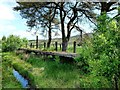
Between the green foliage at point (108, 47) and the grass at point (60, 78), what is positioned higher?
the green foliage at point (108, 47)

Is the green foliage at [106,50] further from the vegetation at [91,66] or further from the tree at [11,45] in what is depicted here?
the tree at [11,45]

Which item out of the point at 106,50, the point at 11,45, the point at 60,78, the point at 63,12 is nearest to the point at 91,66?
the point at 106,50

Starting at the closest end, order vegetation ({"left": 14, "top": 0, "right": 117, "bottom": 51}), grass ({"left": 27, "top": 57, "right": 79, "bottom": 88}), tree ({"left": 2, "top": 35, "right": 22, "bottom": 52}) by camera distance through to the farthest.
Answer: grass ({"left": 27, "top": 57, "right": 79, "bottom": 88}), vegetation ({"left": 14, "top": 0, "right": 117, "bottom": 51}), tree ({"left": 2, "top": 35, "right": 22, "bottom": 52})

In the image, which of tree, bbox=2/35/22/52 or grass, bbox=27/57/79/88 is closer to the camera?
grass, bbox=27/57/79/88

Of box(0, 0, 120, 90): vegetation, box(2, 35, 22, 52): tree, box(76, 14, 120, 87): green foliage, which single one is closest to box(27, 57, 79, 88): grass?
box(0, 0, 120, 90): vegetation

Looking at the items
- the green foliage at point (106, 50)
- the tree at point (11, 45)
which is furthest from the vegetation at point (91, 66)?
the tree at point (11, 45)

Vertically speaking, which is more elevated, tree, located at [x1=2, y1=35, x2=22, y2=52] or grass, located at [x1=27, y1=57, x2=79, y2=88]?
tree, located at [x1=2, y1=35, x2=22, y2=52]

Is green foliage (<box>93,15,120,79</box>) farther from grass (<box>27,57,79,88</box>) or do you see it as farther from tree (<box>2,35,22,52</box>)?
tree (<box>2,35,22,52</box>)

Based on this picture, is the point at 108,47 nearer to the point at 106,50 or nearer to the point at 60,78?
the point at 106,50

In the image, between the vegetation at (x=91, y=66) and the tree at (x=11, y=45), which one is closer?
the vegetation at (x=91, y=66)

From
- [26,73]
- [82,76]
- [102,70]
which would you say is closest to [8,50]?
[26,73]

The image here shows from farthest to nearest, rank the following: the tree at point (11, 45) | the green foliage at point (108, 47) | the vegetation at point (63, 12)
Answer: the tree at point (11, 45) → the vegetation at point (63, 12) → the green foliage at point (108, 47)

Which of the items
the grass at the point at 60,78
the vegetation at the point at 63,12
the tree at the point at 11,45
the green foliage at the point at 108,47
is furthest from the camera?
the tree at the point at 11,45

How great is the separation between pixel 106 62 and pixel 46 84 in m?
6.27
